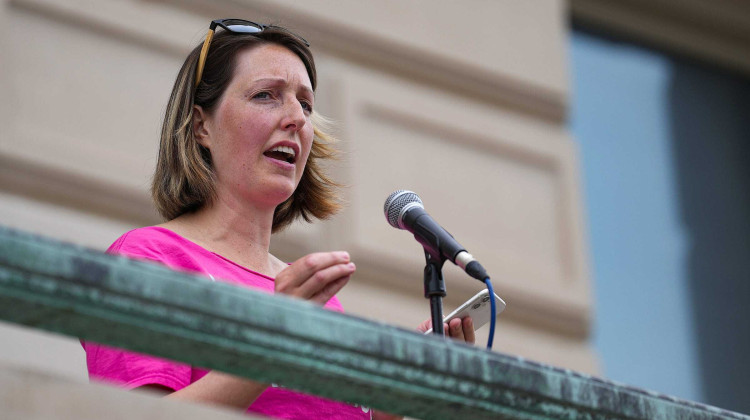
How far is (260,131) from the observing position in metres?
2.68

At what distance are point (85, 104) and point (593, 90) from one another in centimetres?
228

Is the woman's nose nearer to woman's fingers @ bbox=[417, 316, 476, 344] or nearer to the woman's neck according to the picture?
the woman's neck

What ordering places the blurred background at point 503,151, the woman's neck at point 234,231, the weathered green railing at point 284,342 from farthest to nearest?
the blurred background at point 503,151 → the woman's neck at point 234,231 → the weathered green railing at point 284,342

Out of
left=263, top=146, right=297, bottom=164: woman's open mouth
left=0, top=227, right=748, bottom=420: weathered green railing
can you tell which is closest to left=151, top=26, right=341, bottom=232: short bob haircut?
left=263, top=146, right=297, bottom=164: woman's open mouth

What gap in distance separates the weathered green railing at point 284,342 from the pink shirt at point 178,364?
1.91 ft

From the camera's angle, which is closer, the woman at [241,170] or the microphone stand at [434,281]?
the microphone stand at [434,281]

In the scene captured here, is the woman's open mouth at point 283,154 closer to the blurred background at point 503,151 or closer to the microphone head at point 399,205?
the microphone head at point 399,205

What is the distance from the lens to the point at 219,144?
8.96 ft

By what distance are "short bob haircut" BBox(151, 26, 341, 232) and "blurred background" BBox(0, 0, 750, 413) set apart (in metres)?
1.38

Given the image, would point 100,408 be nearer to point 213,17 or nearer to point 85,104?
point 85,104

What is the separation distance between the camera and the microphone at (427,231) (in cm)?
213

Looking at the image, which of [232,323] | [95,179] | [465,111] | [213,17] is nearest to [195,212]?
[232,323]

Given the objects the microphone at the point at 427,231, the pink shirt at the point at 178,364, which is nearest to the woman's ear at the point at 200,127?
the pink shirt at the point at 178,364

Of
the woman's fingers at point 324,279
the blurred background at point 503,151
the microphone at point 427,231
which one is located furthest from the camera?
the blurred background at point 503,151
